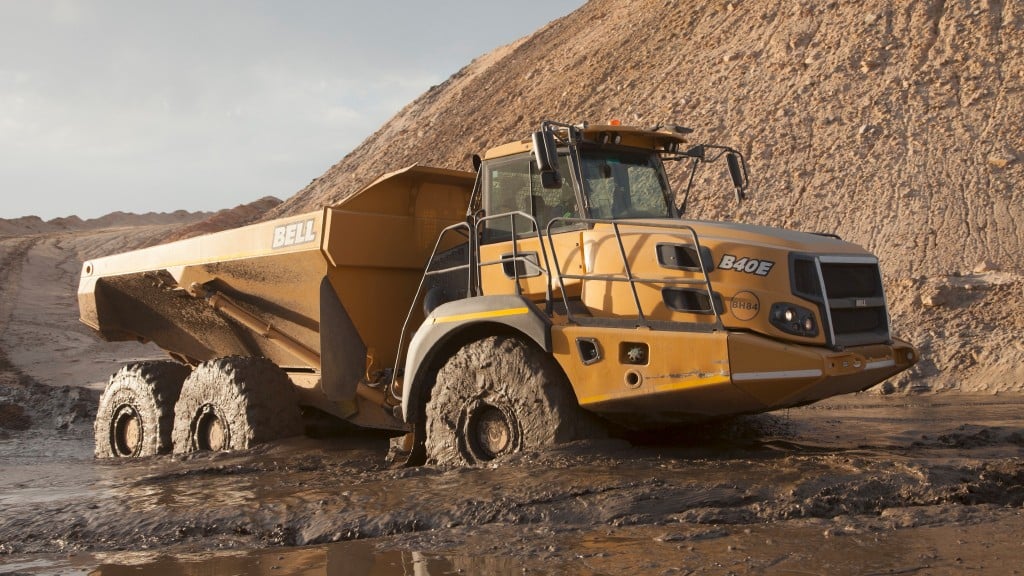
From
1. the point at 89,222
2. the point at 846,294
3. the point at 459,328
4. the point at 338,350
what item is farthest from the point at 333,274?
the point at 89,222

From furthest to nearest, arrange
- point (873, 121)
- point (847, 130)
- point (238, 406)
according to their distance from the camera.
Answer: point (847, 130) < point (873, 121) < point (238, 406)

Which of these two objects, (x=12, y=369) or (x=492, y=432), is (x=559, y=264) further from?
(x=12, y=369)

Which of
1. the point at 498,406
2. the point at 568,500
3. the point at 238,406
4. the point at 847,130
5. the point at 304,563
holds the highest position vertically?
the point at 847,130

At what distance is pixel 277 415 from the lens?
30.4ft

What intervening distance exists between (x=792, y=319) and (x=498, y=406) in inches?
82.0

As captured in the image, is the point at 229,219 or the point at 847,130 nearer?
the point at 847,130

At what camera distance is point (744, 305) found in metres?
6.24

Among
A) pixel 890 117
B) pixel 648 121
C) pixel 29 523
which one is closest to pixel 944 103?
pixel 890 117

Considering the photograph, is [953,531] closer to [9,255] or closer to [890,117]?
[890,117]

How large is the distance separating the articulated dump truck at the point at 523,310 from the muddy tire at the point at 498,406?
14mm

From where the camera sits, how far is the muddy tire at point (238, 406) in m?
9.16

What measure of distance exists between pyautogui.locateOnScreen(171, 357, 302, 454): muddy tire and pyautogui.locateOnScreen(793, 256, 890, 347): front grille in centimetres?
515

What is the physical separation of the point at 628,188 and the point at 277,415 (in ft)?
13.3

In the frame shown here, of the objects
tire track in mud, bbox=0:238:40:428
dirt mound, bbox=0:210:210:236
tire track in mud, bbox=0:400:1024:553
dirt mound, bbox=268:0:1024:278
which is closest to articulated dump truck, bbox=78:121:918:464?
tire track in mud, bbox=0:400:1024:553
